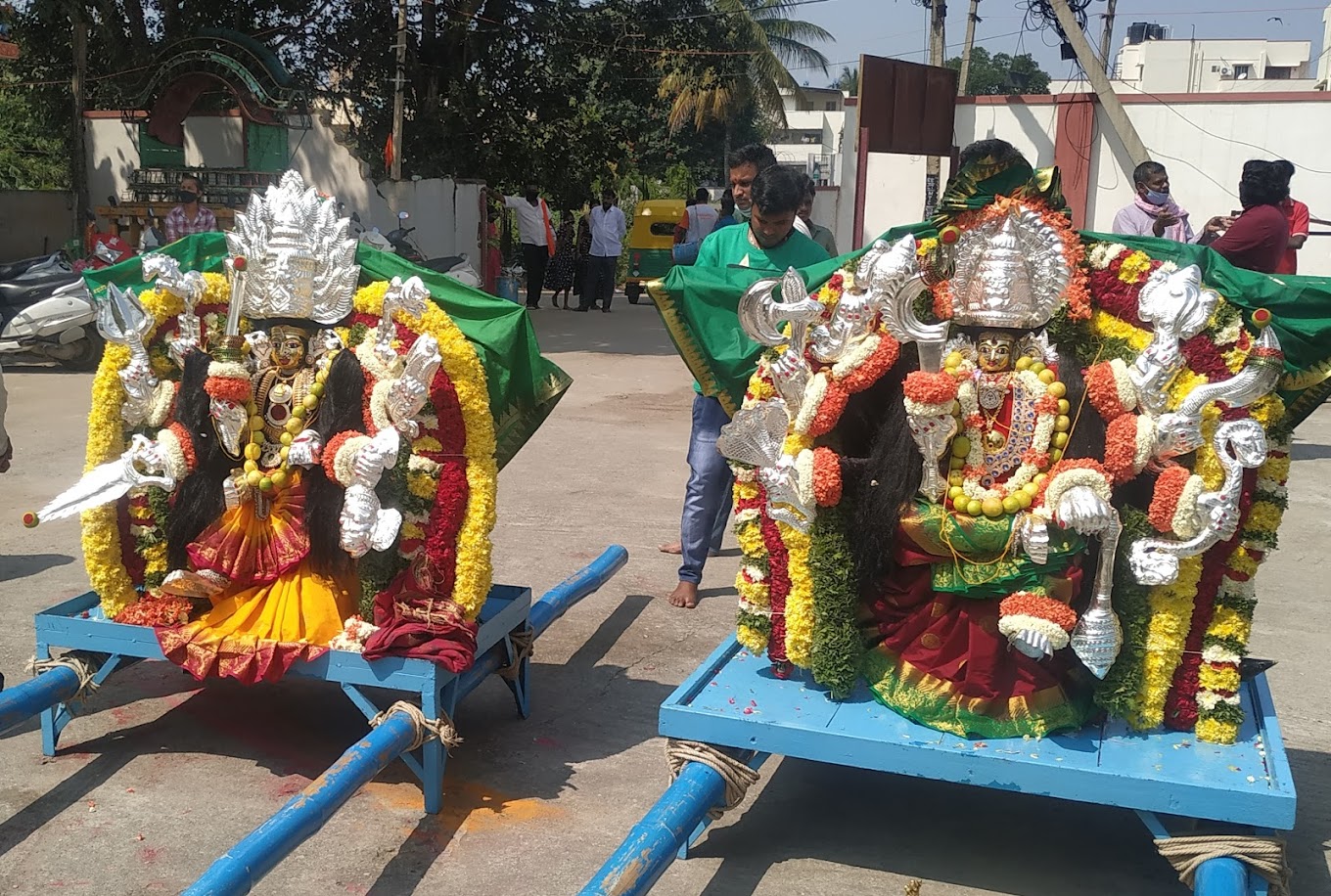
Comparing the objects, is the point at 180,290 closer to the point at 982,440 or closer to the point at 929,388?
the point at 929,388

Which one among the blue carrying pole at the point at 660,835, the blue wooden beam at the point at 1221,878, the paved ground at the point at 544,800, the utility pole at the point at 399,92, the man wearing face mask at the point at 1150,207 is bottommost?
the paved ground at the point at 544,800

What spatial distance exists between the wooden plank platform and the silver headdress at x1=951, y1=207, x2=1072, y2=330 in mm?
1185

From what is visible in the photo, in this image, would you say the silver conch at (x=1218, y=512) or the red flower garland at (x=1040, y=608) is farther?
the red flower garland at (x=1040, y=608)

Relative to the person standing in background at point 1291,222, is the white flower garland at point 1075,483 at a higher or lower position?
lower

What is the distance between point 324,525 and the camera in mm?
4273

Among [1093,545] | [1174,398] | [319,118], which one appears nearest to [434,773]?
[1093,545]

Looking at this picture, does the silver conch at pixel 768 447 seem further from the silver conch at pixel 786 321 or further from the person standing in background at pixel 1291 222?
the person standing in background at pixel 1291 222

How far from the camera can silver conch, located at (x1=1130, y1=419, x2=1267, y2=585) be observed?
343 cm

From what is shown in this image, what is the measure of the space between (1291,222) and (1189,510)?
20.1ft

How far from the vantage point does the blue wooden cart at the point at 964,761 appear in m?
3.18

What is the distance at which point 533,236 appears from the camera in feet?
56.2

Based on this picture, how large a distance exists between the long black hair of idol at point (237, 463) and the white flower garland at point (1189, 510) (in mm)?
2478

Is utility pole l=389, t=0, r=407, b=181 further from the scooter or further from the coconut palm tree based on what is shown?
the coconut palm tree

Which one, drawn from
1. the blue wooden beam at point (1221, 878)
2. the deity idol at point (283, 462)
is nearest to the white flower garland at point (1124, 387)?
the blue wooden beam at point (1221, 878)
